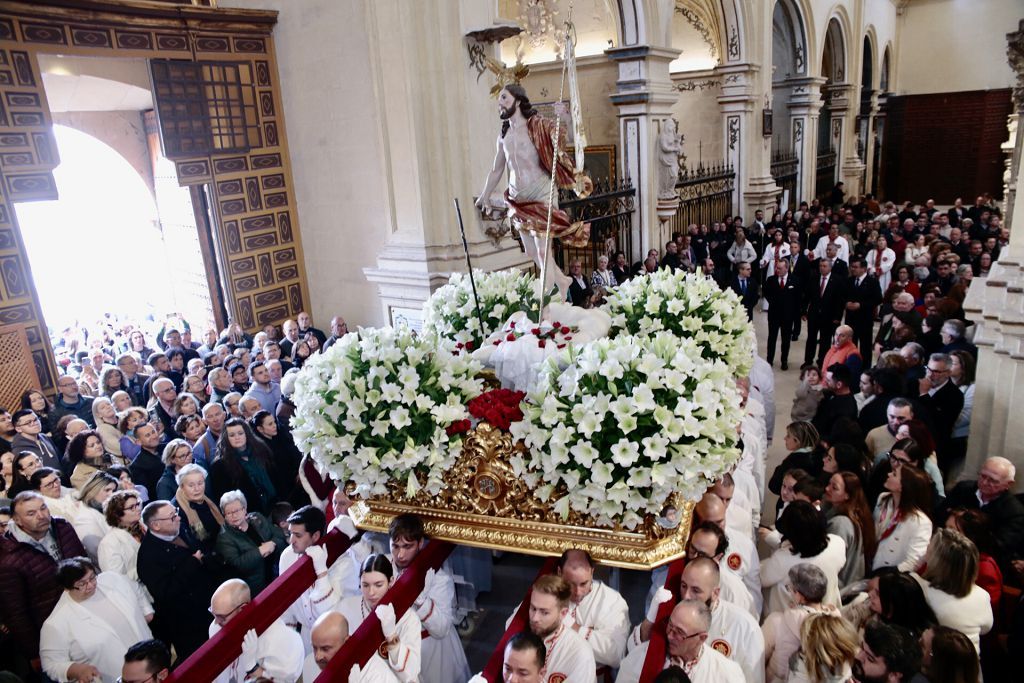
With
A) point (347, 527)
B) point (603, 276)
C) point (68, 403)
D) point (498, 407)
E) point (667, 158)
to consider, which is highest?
point (667, 158)

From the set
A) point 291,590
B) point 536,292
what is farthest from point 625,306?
point 291,590

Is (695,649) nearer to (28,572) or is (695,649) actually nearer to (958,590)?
(958,590)

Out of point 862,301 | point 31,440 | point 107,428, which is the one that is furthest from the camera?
point 862,301

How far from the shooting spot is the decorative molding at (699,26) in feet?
54.3

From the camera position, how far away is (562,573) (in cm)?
314

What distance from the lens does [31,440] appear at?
17.1 feet

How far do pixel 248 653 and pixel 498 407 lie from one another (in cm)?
158

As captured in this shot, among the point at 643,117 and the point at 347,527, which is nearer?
the point at 347,527

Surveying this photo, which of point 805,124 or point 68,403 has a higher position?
point 805,124

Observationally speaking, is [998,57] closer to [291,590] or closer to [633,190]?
[633,190]

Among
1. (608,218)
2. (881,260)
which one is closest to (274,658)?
(608,218)

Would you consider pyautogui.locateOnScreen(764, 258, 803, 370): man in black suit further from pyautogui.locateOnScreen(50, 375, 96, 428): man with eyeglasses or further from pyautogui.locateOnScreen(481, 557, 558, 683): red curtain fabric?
pyautogui.locateOnScreen(50, 375, 96, 428): man with eyeglasses

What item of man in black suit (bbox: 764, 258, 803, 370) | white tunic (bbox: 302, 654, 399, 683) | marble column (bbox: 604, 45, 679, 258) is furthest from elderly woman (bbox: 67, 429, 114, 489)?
marble column (bbox: 604, 45, 679, 258)

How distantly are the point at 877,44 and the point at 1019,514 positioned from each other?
898 inches
